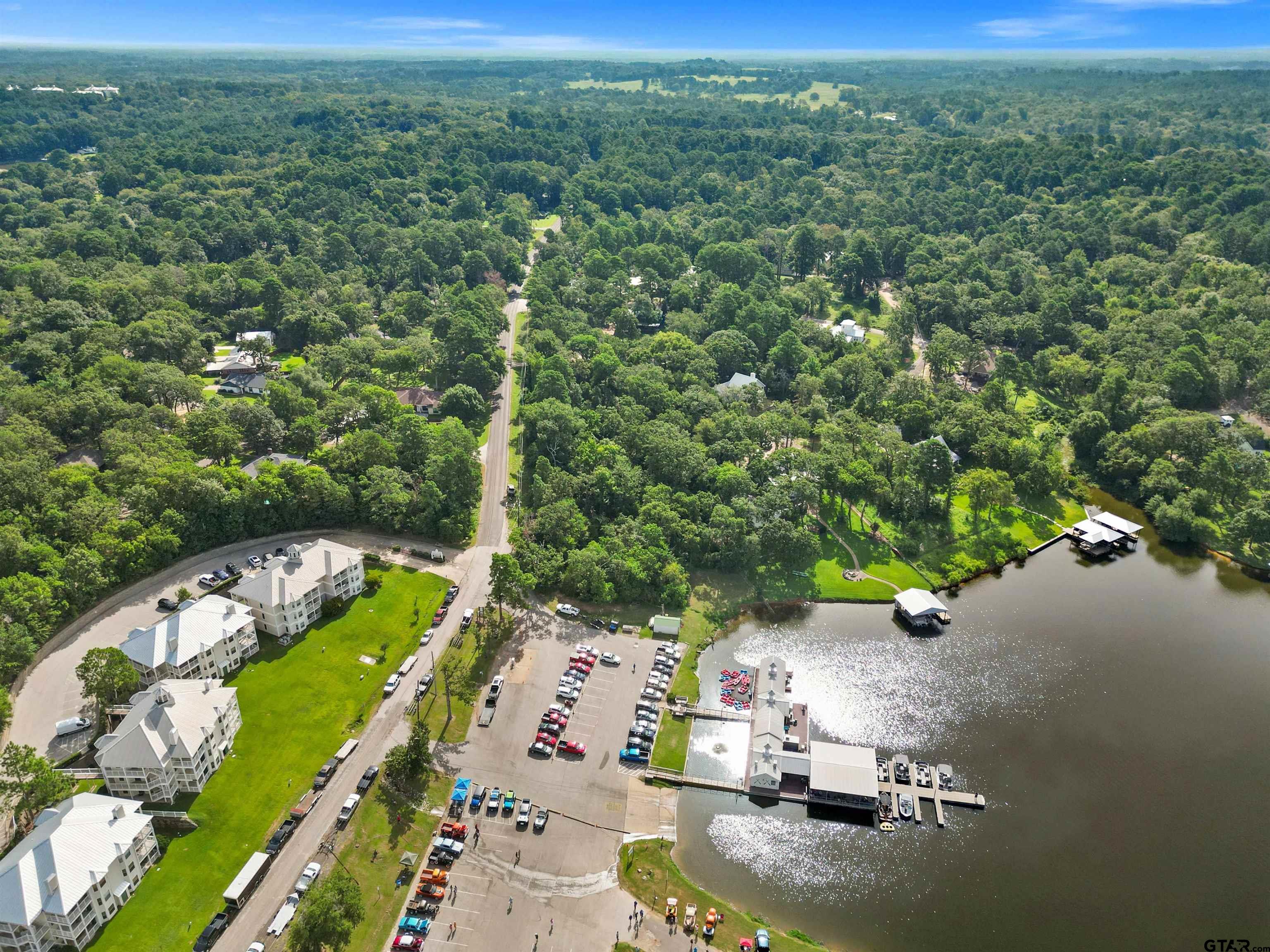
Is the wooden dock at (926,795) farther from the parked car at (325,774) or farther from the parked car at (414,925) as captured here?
the parked car at (325,774)

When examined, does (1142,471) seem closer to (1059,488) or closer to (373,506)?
(1059,488)

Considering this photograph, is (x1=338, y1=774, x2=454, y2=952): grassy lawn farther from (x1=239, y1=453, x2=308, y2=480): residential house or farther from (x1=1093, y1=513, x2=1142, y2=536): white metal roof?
(x1=1093, y1=513, x2=1142, y2=536): white metal roof

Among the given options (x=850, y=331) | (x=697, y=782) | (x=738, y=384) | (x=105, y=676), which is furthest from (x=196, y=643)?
(x=850, y=331)

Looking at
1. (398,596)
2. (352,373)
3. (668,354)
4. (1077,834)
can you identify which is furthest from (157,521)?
(1077,834)

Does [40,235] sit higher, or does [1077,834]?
[40,235]

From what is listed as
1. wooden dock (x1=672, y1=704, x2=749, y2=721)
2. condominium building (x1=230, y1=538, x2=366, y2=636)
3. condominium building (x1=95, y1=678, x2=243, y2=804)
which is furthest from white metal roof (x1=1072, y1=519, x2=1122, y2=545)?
condominium building (x1=95, y1=678, x2=243, y2=804)

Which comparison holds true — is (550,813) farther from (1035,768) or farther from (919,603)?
(919,603)
